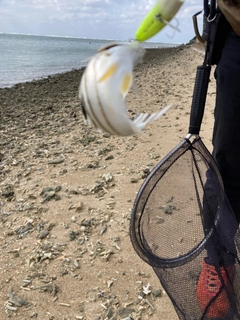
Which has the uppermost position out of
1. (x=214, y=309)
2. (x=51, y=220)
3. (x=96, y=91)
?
(x=96, y=91)

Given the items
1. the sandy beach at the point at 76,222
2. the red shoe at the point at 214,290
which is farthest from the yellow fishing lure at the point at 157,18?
the sandy beach at the point at 76,222

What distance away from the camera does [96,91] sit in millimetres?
876

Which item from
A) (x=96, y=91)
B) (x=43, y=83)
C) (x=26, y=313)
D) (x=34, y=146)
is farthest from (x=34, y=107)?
(x=96, y=91)

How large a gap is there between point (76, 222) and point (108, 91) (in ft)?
9.53

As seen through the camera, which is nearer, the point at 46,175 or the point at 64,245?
the point at 64,245

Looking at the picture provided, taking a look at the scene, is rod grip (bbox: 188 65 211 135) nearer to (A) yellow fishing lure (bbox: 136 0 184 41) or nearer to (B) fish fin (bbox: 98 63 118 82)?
(A) yellow fishing lure (bbox: 136 0 184 41)

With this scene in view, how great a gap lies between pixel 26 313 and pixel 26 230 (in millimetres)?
1120

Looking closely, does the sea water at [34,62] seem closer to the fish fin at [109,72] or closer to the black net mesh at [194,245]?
the fish fin at [109,72]

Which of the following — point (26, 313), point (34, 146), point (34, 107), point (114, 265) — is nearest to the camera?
point (26, 313)

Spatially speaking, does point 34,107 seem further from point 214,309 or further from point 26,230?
point 214,309

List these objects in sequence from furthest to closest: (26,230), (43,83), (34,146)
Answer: (43,83) → (34,146) → (26,230)

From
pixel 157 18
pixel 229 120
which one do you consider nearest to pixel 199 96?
pixel 229 120

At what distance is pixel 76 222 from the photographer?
3.63 meters

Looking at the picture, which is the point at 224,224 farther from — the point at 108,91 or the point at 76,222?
the point at 76,222
